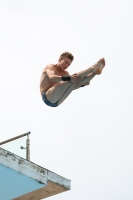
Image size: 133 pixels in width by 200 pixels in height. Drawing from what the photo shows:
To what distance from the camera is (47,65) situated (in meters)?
16.4

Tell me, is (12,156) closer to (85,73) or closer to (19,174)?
(19,174)

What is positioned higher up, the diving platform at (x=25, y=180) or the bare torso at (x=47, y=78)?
the bare torso at (x=47, y=78)

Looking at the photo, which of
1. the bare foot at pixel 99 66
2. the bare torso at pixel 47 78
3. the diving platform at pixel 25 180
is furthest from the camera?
the diving platform at pixel 25 180

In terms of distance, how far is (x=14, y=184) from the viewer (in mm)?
18453

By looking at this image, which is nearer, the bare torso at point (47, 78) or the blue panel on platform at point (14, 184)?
the bare torso at point (47, 78)

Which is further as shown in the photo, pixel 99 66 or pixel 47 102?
pixel 47 102

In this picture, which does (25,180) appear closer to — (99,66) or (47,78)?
(47,78)

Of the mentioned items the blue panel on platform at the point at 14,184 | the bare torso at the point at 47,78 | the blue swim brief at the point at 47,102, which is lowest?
the blue panel on platform at the point at 14,184

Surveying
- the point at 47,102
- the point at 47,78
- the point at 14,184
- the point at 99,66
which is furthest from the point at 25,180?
the point at 99,66

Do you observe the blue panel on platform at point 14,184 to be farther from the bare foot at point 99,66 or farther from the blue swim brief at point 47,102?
the bare foot at point 99,66

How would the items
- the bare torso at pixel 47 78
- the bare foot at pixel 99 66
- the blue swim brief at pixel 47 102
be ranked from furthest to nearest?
the blue swim brief at pixel 47 102, the bare torso at pixel 47 78, the bare foot at pixel 99 66

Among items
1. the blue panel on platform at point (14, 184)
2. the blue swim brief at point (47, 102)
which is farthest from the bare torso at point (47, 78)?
the blue panel on platform at point (14, 184)

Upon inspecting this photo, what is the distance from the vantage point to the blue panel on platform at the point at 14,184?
711 inches

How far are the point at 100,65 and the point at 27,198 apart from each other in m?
5.22
